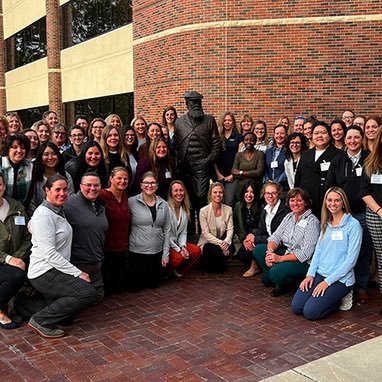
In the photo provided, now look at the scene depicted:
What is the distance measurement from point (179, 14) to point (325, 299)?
10120 millimetres

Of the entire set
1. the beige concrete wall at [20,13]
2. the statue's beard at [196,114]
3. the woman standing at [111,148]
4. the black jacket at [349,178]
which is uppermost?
the beige concrete wall at [20,13]

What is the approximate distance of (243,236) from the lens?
688 centimetres

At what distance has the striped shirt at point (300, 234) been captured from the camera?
223 inches

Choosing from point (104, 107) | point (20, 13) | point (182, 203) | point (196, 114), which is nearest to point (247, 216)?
point (182, 203)

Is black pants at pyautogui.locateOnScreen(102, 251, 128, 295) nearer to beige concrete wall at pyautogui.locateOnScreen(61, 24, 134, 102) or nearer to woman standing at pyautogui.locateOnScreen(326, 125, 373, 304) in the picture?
woman standing at pyautogui.locateOnScreen(326, 125, 373, 304)

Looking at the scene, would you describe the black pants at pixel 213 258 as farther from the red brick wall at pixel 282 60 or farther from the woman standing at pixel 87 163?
the red brick wall at pixel 282 60

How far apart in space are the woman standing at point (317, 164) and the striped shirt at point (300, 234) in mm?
415

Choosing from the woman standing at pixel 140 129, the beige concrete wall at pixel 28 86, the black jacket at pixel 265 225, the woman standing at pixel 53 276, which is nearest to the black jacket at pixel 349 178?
the black jacket at pixel 265 225

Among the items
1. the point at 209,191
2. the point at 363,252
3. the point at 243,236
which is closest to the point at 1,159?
the point at 209,191

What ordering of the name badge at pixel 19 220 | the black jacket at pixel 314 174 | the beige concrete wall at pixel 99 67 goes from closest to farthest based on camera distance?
the name badge at pixel 19 220 → the black jacket at pixel 314 174 → the beige concrete wall at pixel 99 67

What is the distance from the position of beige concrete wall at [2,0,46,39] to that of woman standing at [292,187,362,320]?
20.2 meters

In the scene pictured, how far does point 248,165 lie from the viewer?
734cm

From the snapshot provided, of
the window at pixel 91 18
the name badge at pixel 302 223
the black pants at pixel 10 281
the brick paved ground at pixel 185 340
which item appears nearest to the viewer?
the brick paved ground at pixel 185 340

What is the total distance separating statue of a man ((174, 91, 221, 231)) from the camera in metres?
7.29
